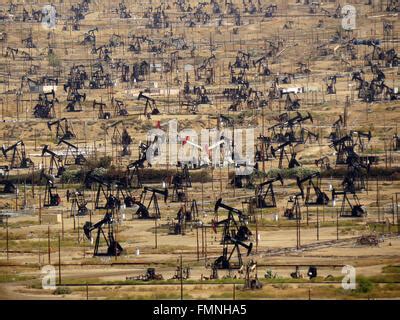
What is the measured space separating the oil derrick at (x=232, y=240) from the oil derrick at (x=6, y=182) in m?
16.0

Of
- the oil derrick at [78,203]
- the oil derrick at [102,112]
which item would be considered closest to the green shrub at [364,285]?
the oil derrick at [78,203]

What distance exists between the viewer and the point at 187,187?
263 ft

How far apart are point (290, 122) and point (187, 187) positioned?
671 inches

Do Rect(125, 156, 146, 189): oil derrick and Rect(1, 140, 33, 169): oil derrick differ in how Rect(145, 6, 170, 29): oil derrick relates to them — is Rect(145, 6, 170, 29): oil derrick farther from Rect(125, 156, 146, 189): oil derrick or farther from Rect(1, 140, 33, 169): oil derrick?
Rect(125, 156, 146, 189): oil derrick

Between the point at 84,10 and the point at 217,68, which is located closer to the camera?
the point at 217,68

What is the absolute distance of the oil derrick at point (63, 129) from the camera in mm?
100312

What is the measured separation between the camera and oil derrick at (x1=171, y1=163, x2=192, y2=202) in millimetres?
76562

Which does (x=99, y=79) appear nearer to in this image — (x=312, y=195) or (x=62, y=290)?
(x=312, y=195)

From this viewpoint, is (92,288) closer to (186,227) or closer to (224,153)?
(186,227)

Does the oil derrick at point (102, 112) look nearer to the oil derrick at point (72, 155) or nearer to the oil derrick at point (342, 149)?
the oil derrick at point (72, 155)

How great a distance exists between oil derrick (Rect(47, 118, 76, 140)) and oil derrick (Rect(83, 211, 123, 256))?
102 ft

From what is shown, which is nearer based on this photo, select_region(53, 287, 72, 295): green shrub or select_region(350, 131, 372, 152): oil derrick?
select_region(53, 287, 72, 295): green shrub

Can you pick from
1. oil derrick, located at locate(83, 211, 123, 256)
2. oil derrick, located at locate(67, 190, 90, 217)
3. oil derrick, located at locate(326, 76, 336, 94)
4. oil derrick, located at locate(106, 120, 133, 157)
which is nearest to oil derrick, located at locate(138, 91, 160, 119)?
oil derrick, located at locate(106, 120, 133, 157)

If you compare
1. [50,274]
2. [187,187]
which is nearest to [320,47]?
[187,187]
